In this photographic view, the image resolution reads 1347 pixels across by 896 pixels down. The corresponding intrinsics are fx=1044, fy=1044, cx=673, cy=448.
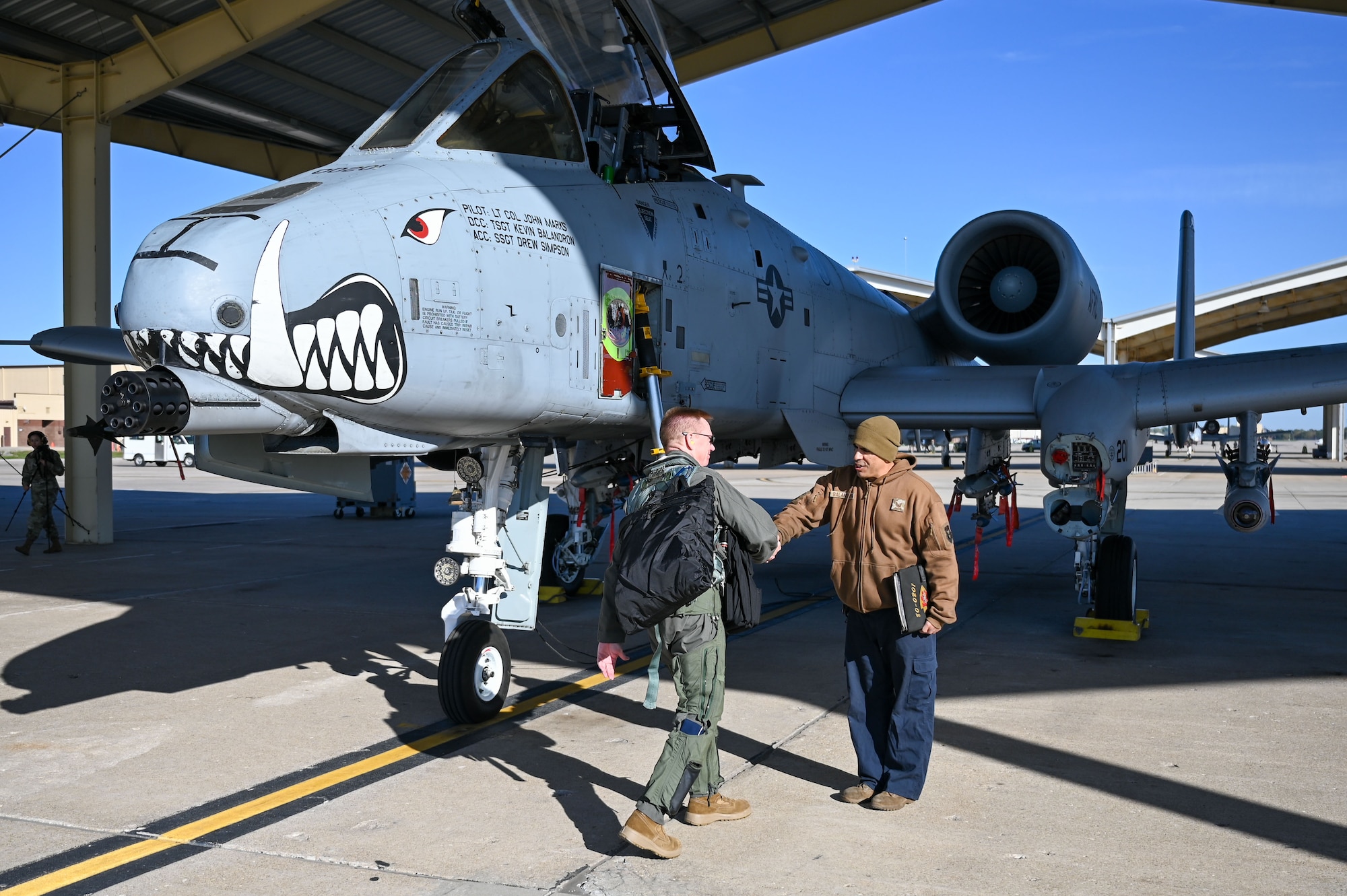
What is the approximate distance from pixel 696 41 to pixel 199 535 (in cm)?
1064

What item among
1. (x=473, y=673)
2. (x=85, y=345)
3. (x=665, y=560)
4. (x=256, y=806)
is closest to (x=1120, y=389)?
(x=473, y=673)

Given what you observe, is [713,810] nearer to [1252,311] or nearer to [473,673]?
[473,673]

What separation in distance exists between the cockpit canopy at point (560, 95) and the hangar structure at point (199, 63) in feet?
21.2

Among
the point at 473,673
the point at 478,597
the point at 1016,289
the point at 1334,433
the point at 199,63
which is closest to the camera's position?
the point at 473,673

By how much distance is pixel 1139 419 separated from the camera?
795cm

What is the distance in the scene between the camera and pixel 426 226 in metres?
4.58

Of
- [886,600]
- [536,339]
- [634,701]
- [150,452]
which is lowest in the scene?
[634,701]

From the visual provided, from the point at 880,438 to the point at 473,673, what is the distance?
250cm

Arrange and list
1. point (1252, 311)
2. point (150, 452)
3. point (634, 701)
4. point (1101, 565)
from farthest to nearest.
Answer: point (150, 452) < point (1252, 311) < point (1101, 565) < point (634, 701)

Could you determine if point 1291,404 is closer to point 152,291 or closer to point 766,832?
point 766,832

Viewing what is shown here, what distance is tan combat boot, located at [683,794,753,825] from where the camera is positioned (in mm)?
4082

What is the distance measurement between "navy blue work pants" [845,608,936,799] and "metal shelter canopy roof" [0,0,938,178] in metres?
9.47

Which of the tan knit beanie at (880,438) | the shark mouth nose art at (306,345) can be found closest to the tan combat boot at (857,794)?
the tan knit beanie at (880,438)

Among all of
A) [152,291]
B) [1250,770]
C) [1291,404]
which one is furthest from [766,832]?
[1291,404]
